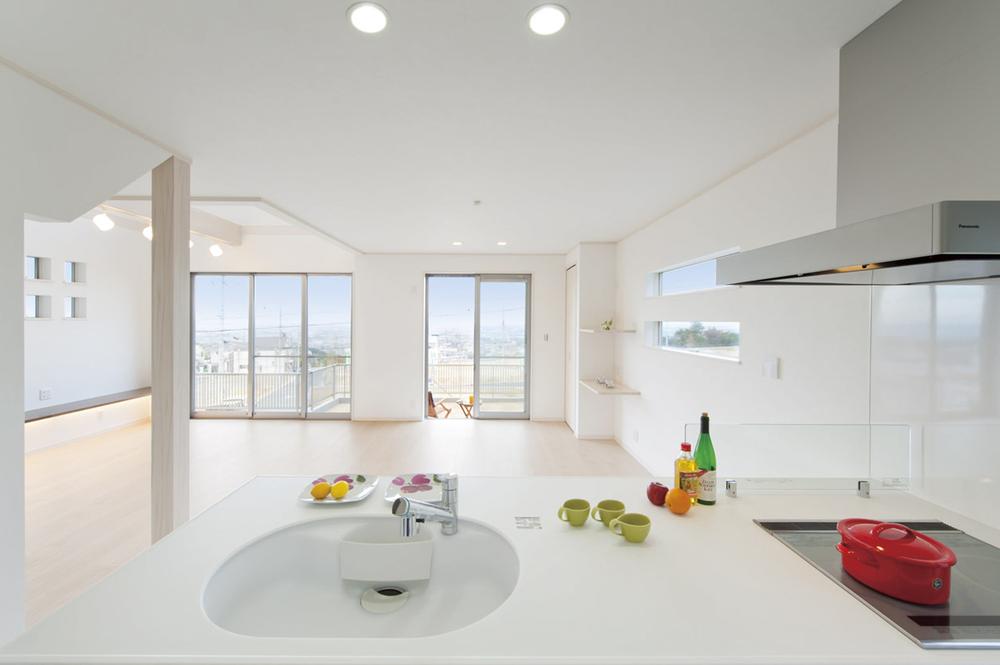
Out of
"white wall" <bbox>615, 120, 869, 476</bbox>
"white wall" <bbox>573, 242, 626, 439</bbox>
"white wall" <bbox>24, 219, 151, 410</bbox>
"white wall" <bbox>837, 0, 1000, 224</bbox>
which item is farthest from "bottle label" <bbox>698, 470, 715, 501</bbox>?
"white wall" <bbox>24, 219, 151, 410</bbox>

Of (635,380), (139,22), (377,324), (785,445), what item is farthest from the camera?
(377,324)

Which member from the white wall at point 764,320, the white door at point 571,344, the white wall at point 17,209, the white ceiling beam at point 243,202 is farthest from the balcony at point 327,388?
the white wall at point 17,209

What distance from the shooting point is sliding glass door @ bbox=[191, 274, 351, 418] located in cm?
675

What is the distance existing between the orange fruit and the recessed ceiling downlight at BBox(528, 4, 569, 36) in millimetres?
1596

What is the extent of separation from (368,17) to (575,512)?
172 centimetres

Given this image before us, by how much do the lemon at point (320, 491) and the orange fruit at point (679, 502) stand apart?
3.82ft

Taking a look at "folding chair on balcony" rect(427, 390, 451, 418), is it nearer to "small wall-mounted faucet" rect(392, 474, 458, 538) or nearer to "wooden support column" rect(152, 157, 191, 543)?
"wooden support column" rect(152, 157, 191, 543)

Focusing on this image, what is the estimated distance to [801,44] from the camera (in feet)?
5.20

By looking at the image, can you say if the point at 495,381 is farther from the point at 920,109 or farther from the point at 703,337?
the point at 920,109

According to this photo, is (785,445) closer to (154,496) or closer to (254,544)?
(254,544)

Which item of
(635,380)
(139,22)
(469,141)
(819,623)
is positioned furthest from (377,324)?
(819,623)

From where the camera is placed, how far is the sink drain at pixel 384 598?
1282 mm

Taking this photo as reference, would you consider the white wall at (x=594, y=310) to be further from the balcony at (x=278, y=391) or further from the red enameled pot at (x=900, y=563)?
the red enameled pot at (x=900, y=563)

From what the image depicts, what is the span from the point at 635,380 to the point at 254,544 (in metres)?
4.26
